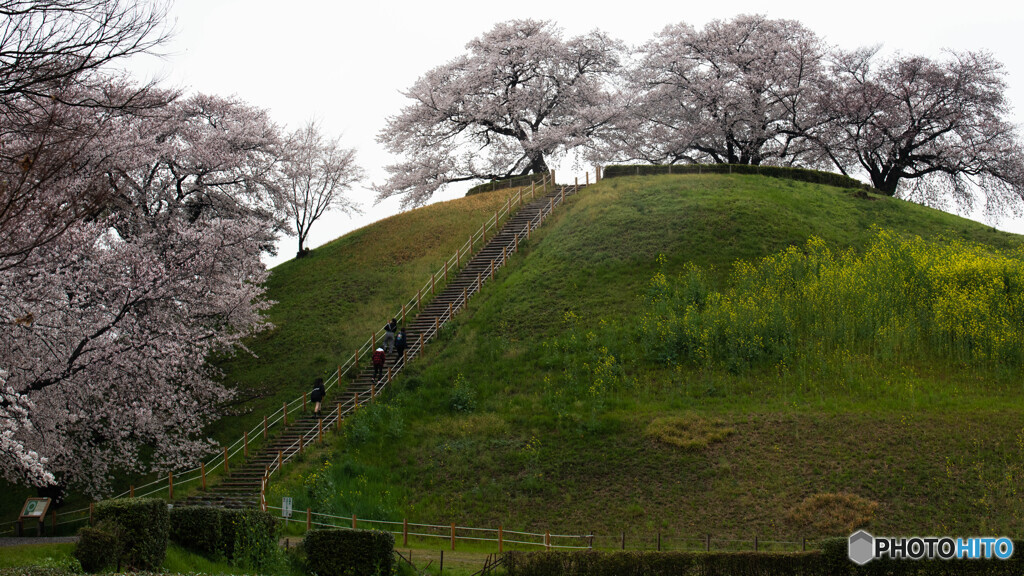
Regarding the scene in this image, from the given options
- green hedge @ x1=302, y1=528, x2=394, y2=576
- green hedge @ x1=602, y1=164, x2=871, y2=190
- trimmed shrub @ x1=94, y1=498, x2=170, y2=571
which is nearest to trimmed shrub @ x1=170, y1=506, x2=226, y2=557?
trimmed shrub @ x1=94, y1=498, x2=170, y2=571

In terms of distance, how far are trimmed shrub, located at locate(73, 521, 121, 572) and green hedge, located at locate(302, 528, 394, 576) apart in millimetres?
3616

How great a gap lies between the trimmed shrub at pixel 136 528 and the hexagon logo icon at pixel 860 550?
42.0 ft

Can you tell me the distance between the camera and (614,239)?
40.5 meters

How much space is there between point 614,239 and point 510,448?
17.0 meters

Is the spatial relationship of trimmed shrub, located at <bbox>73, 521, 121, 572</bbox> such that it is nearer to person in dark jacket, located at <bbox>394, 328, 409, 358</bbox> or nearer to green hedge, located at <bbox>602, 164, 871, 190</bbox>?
person in dark jacket, located at <bbox>394, 328, 409, 358</bbox>

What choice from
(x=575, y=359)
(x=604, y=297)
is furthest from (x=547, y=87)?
(x=575, y=359)

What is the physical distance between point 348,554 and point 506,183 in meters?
39.9

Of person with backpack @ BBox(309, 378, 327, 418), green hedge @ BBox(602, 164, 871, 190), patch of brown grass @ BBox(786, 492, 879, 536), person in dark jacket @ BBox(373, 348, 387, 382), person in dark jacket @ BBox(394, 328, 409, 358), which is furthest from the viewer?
green hedge @ BBox(602, 164, 871, 190)

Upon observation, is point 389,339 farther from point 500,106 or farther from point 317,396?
point 500,106

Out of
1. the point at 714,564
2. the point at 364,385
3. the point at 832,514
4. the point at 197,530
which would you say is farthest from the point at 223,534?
the point at 832,514

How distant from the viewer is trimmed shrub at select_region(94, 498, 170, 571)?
48.1 feet

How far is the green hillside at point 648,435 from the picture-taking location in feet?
71.2

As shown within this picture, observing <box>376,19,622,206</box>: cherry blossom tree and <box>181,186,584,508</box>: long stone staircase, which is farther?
<box>376,19,622,206</box>: cherry blossom tree

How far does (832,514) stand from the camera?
20.9 meters
